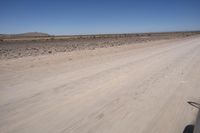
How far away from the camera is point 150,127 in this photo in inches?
139

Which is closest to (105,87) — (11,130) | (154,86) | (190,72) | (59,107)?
(154,86)

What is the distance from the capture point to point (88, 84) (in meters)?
6.55

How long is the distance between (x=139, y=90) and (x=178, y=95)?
109cm

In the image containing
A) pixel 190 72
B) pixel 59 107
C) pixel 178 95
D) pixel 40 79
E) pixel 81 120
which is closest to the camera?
pixel 81 120

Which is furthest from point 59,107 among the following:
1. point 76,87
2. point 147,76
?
point 147,76

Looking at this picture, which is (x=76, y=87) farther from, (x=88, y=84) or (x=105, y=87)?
(x=105, y=87)

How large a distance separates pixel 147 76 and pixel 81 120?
14.7 ft

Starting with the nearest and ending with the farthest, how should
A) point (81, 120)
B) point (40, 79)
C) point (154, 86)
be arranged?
point (81, 120) < point (154, 86) < point (40, 79)

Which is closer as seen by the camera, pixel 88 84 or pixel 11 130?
pixel 11 130

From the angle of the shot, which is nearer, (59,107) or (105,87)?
(59,107)

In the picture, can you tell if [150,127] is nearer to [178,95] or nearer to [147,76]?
[178,95]

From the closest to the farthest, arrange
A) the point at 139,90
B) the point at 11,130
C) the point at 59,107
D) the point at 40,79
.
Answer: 1. the point at 11,130
2. the point at 59,107
3. the point at 139,90
4. the point at 40,79

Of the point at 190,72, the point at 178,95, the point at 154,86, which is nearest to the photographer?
the point at 178,95

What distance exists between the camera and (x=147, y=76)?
7.66 m
